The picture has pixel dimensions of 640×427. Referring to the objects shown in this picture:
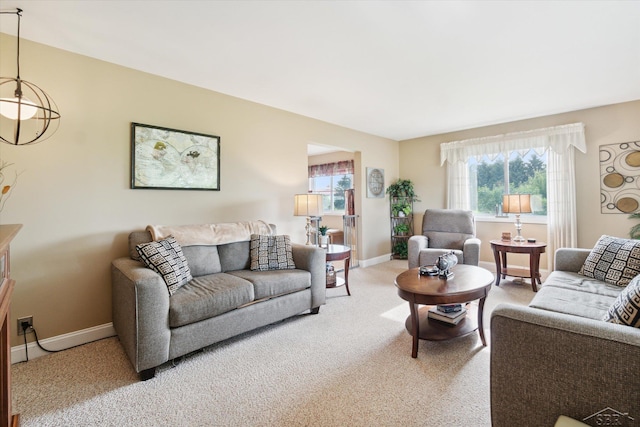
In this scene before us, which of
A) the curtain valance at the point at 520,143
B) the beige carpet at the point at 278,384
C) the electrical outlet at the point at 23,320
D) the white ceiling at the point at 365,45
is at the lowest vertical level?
the beige carpet at the point at 278,384

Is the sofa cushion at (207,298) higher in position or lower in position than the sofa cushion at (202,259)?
lower

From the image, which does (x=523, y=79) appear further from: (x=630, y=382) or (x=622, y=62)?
(x=630, y=382)

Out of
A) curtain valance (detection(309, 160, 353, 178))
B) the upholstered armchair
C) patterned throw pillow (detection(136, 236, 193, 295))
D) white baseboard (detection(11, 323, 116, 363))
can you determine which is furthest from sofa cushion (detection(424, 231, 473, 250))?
white baseboard (detection(11, 323, 116, 363))

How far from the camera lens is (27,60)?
225 cm

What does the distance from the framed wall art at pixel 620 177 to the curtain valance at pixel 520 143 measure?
304 mm

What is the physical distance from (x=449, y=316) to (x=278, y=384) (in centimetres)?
151

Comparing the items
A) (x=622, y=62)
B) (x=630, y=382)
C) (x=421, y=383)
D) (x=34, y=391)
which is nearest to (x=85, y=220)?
(x=34, y=391)

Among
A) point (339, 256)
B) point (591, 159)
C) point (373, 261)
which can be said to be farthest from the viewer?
point (373, 261)

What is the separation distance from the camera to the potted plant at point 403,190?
5.62m

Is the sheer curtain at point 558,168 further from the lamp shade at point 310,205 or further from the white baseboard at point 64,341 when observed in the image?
the white baseboard at point 64,341

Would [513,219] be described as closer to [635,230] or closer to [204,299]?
[635,230]

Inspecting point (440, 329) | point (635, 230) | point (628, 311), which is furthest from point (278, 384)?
point (635, 230)

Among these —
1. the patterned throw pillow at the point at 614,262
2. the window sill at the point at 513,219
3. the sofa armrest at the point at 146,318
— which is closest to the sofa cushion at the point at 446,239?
the window sill at the point at 513,219

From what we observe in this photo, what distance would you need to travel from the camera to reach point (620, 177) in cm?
384
